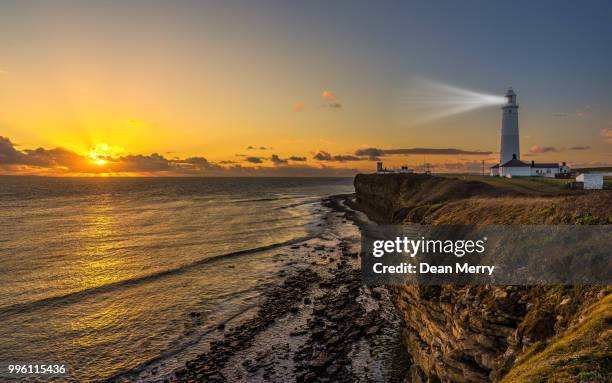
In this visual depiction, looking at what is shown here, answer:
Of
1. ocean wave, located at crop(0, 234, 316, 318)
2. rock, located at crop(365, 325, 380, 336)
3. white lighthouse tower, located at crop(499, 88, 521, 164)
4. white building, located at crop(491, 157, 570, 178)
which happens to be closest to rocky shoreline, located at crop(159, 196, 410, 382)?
rock, located at crop(365, 325, 380, 336)

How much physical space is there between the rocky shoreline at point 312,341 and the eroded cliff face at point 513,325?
1.91m

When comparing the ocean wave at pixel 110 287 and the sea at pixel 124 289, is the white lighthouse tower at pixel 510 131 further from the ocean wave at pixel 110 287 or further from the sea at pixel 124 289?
the ocean wave at pixel 110 287

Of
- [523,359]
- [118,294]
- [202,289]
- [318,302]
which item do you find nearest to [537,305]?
[523,359]

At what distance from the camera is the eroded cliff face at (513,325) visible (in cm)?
758

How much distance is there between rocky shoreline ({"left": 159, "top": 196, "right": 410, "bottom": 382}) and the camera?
57.3 ft

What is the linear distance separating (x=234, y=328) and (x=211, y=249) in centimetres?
2330

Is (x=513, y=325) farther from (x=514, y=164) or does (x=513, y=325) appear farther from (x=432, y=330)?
(x=514, y=164)

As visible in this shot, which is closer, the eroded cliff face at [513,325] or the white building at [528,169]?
the eroded cliff face at [513,325]

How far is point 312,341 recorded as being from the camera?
20594mm

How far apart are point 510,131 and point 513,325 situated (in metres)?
69.6

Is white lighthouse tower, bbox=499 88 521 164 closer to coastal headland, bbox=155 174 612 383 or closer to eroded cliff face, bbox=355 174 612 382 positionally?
coastal headland, bbox=155 174 612 383

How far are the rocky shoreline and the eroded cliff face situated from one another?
1913mm

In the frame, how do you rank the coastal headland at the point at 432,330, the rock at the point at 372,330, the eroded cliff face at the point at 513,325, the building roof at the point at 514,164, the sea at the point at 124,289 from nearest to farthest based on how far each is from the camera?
the eroded cliff face at the point at 513,325, the coastal headland at the point at 432,330, the sea at the point at 124,289, the rock at the point at 372,330, the building roof at the point at 514,164

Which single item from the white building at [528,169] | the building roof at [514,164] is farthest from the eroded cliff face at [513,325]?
the building roof at [514,164]
